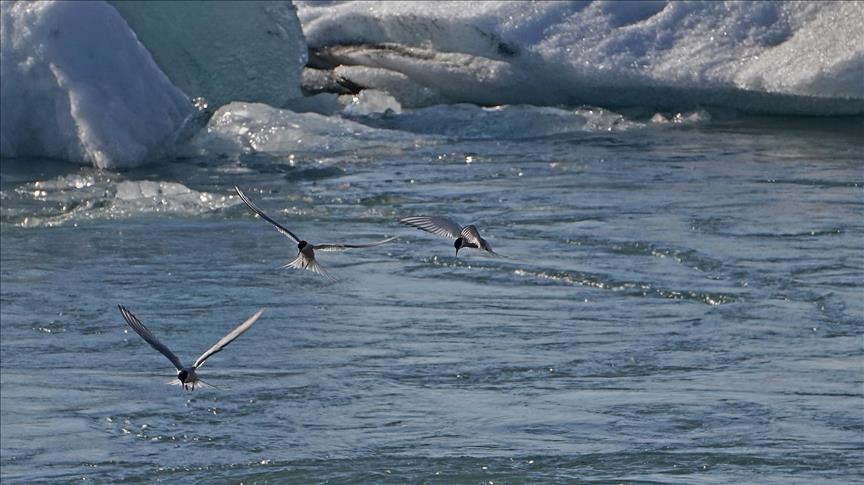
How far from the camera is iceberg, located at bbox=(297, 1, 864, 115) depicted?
10.1 meters

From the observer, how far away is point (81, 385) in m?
5.79

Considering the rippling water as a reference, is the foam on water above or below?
above

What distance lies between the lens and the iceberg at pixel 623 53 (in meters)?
10.1

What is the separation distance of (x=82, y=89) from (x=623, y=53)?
11.9 ft

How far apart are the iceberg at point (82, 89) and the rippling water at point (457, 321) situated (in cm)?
35

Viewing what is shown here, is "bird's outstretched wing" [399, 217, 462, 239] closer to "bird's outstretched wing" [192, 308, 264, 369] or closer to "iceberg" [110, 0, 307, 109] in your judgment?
"bird's outstretched wing" [192, 308, 264, 369]

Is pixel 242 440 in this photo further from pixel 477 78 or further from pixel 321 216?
pixel 477 78

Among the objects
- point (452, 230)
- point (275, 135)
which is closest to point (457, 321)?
point (452, 230)

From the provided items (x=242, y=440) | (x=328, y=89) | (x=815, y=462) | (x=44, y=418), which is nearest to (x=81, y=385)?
(x=44, y=418)

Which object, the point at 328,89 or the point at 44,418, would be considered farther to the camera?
the point at 328,89

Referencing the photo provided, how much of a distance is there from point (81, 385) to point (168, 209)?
3.03m

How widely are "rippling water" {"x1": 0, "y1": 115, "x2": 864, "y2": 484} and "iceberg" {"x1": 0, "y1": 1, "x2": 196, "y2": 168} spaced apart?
348 mm

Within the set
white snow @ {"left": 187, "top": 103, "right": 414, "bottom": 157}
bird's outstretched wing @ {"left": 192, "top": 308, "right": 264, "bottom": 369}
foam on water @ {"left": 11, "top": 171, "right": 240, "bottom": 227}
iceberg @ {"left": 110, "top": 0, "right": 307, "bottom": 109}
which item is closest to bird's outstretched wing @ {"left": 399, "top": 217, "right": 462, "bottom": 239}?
bird's outstretched wing @ {"left": 192, "top": 308, "right": 264, "bottom": 369}

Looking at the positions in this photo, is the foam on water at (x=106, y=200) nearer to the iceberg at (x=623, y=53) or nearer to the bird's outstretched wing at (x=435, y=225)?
the iceberg at (x=623, y=53)
